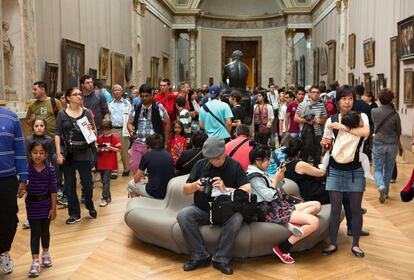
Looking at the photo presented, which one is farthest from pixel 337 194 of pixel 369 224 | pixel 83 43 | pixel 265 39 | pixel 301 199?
pixel 265 39

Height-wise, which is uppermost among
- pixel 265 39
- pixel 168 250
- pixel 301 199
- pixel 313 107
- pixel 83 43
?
pixel 265 39

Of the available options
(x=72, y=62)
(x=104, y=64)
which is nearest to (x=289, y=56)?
(x=104, y=64)

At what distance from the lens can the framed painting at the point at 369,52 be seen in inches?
611

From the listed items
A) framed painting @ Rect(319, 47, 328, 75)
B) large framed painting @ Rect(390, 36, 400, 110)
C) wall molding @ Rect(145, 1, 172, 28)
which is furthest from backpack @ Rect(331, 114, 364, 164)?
framed painting @ Rect(319, 47, 328, 75)

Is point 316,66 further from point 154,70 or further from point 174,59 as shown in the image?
point 154,70

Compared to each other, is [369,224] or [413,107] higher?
[413,107]

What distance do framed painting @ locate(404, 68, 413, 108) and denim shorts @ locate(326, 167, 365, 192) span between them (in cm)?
754

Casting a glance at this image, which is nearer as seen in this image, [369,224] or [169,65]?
[369,224]

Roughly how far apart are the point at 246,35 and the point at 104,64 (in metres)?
17.8

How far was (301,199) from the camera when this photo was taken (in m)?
6.06

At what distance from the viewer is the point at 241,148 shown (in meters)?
6.59

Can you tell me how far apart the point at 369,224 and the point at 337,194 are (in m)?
1.70

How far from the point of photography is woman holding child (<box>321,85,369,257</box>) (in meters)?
5.30

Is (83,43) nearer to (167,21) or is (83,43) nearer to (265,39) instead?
(167,21)
